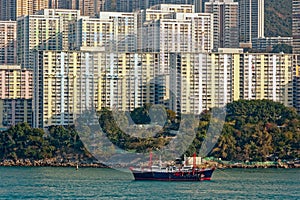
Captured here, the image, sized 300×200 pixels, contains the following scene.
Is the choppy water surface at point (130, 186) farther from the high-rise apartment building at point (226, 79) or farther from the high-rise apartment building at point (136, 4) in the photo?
the high-rise apartment building at point (136, 4)

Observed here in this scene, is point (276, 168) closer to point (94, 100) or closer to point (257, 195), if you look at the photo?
point (94, 100)

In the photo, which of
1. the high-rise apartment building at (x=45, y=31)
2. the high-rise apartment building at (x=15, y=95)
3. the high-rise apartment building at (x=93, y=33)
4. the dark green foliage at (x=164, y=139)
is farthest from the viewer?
the high-rise apartment building at (x=45, y=31)

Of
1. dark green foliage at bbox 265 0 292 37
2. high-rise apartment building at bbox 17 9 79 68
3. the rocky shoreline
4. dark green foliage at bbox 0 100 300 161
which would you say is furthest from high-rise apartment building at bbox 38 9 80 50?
dark green foliage at bbox 265 0 292 37

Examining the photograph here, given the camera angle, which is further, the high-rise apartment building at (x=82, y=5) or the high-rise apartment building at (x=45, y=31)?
the high-rise apartment building at (x=82, y=5)

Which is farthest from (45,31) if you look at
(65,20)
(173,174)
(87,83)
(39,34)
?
(173,174)

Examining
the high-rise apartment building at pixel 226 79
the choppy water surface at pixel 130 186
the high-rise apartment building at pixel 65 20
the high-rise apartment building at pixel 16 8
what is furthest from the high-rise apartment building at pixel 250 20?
the choppy water surface at pixel 130 186
